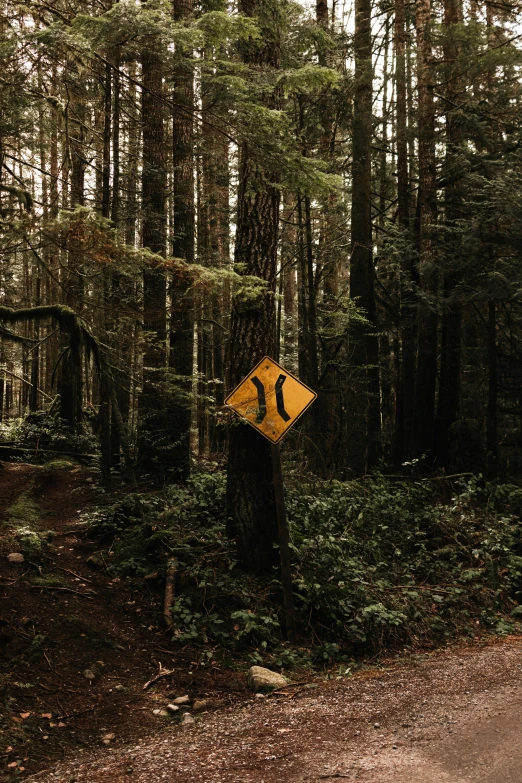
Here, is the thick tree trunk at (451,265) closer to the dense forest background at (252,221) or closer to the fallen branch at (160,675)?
the dense forest background at (252,221)

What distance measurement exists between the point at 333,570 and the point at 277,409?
2.35 m

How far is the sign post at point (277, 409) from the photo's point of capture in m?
6.75

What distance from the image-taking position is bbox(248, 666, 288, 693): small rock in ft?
18.0

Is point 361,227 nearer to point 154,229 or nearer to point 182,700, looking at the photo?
point 154,229

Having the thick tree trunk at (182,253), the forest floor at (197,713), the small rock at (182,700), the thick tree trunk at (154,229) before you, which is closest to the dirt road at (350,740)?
the forest floor at (197,713)

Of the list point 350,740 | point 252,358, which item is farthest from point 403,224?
point 350,740

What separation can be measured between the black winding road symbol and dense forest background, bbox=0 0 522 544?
0.93 m

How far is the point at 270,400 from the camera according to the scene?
22.5ft

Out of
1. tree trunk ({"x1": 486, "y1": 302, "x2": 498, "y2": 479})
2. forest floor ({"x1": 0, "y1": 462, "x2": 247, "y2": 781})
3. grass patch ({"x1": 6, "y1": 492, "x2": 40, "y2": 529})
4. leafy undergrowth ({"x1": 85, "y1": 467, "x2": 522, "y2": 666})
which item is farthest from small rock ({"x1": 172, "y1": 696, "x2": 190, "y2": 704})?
tree trunk ({"x1": 486, "y1": 302, "x2": 498, "y2": 479})

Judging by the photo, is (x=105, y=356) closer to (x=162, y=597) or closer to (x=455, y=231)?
(x=162, y=597)

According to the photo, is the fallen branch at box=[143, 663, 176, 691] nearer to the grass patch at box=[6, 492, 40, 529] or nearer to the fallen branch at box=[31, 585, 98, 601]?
the fallen branch at box=[31, 585, 98, 601]

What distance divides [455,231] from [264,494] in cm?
852

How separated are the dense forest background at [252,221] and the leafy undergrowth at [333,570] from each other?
3.35 feet

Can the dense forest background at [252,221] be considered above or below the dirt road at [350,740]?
above
